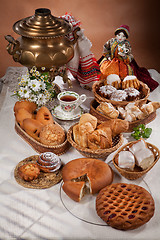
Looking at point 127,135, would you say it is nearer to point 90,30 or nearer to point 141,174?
point 141,174

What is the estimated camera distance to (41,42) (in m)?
1.60

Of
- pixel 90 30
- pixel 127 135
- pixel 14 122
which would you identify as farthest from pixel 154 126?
pixel 90 30

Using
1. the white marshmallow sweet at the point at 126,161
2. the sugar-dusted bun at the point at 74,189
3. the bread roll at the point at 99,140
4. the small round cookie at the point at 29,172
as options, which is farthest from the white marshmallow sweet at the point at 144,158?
the small round cookie at the point at 29,172

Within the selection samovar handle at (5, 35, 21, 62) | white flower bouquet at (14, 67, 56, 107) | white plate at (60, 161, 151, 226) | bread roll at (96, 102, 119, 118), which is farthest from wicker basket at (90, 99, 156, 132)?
samovar handle at (5, 35, 21, 62)

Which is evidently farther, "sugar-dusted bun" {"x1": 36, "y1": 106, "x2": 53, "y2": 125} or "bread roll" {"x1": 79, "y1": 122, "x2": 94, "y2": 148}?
"sugar-dusted bun" {"x1": 36, "y1": 106, "x2": 53, "y2": 125}

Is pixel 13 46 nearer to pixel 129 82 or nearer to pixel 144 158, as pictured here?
pixel 129 82

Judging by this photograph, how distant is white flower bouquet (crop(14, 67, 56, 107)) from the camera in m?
1.56

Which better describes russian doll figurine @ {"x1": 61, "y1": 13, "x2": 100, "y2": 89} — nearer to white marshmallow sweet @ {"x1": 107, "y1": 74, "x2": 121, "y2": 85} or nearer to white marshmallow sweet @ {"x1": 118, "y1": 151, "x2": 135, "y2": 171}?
white marshmallow sweet @ {"x1": 107, "y1": 74, "x2": 121, "y2": 85}

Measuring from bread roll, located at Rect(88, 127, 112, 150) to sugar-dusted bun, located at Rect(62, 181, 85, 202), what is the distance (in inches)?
7.9

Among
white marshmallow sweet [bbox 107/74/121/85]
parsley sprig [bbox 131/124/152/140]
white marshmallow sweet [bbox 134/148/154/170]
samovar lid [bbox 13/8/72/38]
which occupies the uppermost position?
samovar lid [bbox 13/8/72/38]

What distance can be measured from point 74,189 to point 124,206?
0.18 meters

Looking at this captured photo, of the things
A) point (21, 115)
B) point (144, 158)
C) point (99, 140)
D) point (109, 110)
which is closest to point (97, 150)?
point (99, 140)

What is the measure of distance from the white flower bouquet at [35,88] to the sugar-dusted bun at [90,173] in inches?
18.5

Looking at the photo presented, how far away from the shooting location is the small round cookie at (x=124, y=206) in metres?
1.03
